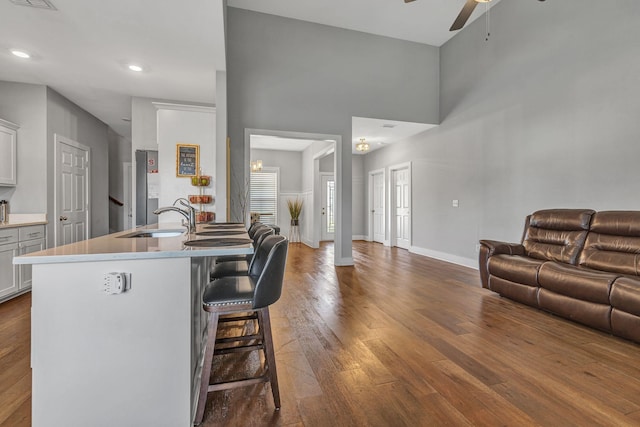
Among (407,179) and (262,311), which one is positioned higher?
(407,179)

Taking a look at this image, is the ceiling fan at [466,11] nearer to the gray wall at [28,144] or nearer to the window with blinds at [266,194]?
the gray wall at [28,144]

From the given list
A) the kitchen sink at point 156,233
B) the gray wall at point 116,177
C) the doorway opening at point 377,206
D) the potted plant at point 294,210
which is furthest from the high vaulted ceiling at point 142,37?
the potted plant at point 294,210

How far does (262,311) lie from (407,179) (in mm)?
6333

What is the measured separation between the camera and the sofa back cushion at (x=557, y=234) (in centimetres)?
332

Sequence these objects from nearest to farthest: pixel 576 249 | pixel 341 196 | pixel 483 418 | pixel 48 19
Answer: pixel 483 418 < pixel 48 19 < pixel 576 249 < pixel 341 196

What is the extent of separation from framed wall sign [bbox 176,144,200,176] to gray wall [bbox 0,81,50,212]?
1797 millimetres

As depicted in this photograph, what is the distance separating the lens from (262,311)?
164 centimetres

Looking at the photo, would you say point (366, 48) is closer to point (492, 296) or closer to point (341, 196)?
point (341, 196)

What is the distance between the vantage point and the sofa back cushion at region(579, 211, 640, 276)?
9.30 ft

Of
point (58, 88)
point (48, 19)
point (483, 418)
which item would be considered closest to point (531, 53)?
point (483, 418)

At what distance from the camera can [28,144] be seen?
413cm

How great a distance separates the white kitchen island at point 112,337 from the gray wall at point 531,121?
4302mm

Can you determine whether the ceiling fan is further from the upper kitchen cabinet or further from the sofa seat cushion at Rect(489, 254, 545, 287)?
the upper kitchen cabinet

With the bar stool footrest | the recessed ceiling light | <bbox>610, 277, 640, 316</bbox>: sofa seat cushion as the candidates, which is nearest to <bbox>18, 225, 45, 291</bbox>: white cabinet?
the recessed ceiling light
